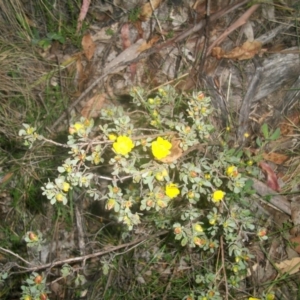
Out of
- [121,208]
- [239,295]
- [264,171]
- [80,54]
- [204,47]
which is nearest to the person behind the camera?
[121,208]

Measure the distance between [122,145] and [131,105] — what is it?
1.20 metres

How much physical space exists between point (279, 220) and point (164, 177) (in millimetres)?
1166

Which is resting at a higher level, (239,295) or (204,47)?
(204,47)

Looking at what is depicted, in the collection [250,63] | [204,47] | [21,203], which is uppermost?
[204,47]

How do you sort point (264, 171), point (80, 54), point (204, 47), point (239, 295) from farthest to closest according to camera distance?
1. point (80, 54)
2. point (204, 47)
3. point (264, 171)
4. point (239, 295)

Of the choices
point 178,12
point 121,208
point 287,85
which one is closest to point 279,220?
point 287,85

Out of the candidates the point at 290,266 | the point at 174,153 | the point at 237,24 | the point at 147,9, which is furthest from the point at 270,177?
the point at 147,9

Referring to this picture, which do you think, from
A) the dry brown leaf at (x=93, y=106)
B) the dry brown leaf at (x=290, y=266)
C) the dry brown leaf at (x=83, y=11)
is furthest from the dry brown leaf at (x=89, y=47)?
the dry brown leaf at (x=290, y=266)

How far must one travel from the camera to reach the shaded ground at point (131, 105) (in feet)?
8.25

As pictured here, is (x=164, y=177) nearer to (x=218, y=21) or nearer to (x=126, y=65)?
(x=126, y=65)

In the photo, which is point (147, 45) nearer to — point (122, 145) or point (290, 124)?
point (290, 124)

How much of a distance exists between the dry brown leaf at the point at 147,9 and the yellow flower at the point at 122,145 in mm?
1618

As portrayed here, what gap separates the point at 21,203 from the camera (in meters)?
2.79

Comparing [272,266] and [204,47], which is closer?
[272,266]
